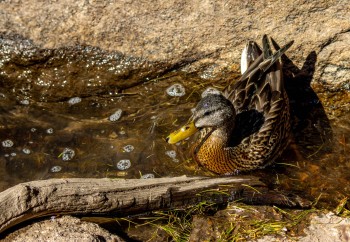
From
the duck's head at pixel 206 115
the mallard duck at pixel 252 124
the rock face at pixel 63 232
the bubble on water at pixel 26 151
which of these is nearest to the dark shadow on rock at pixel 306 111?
the mallard duck at pixel 252 124

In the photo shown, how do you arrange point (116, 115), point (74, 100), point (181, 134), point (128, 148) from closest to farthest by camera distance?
point (181, 134) → point (128, 148) → point (116, 115) → point (74, 100)

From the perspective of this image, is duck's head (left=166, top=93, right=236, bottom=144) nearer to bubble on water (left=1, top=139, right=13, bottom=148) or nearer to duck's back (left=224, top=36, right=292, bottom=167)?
duck's back (left=224, top=36, right=292, bottom=167)

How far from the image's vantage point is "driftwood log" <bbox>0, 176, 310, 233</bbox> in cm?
442

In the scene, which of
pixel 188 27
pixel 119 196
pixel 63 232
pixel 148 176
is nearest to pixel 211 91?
pixel 188 27

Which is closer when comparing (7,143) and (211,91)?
(7,143)

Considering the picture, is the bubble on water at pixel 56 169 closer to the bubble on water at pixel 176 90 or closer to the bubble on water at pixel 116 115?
the bubble on water at pixel 116 115

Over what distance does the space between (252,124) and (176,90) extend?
3.39 ft

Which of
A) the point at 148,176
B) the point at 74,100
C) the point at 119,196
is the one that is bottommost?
the point at 119,196

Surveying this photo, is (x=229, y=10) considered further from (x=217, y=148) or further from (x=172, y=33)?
(x=217, y=148)

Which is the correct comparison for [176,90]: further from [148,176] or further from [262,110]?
[148,176]

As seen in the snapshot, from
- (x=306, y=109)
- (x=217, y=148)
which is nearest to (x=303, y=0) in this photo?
(x=306, y=109)

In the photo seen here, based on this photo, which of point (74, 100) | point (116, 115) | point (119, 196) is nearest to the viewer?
point (119, 196)

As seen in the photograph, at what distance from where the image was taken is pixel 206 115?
588 cm

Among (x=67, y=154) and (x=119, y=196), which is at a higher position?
(x=67, y=154)
